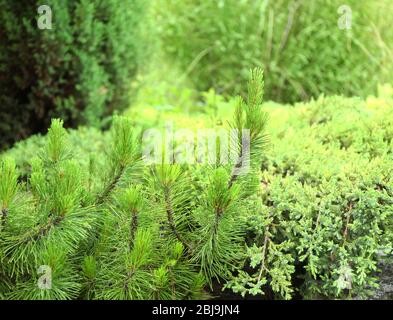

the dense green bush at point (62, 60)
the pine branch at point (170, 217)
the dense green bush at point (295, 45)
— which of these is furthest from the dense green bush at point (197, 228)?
the dense green bush at point (295, 45)

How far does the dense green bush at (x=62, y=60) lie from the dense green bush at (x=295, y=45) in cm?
151

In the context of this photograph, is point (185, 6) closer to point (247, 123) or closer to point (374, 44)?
point (374, 44)

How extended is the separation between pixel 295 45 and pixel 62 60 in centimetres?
253

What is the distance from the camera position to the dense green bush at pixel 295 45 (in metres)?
5.66

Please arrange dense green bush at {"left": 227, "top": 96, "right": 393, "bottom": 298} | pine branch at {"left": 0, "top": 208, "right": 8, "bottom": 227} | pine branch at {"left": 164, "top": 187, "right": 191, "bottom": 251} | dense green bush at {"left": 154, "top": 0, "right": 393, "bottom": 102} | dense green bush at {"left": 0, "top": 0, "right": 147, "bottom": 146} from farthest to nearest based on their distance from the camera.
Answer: dense green bush at {"left": 154, "top": 0, "right": 393, "bottom": 102} → dense green bush at {"left": 0, "top": 0, "right": 147, "bottom": 146} → dense green bush at {"left": 227, "top": 96, "right": 393, "bottom": 298} → pine branch at {"left": 164, "top": 187, "right": 191, "bottom": 251} → pine branch at {"left": 0, "top": 208, "right": 8, "bottom": 227}

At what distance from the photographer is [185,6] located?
6172mm

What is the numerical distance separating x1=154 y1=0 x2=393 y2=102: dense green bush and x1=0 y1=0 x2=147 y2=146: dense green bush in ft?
4.95

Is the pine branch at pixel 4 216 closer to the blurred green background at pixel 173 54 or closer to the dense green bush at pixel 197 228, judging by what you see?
the dense green bush at pixel 197 228

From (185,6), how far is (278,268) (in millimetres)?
4408

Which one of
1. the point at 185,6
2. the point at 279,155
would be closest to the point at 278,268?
the point at 279,155

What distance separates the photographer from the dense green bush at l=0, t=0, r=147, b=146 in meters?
4.01

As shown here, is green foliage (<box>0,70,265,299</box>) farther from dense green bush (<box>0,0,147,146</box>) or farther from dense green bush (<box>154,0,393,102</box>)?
dense green bush (<box>154,0,393,102</box>)

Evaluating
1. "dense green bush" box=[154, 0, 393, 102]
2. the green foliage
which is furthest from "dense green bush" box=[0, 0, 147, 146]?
the green foliage
